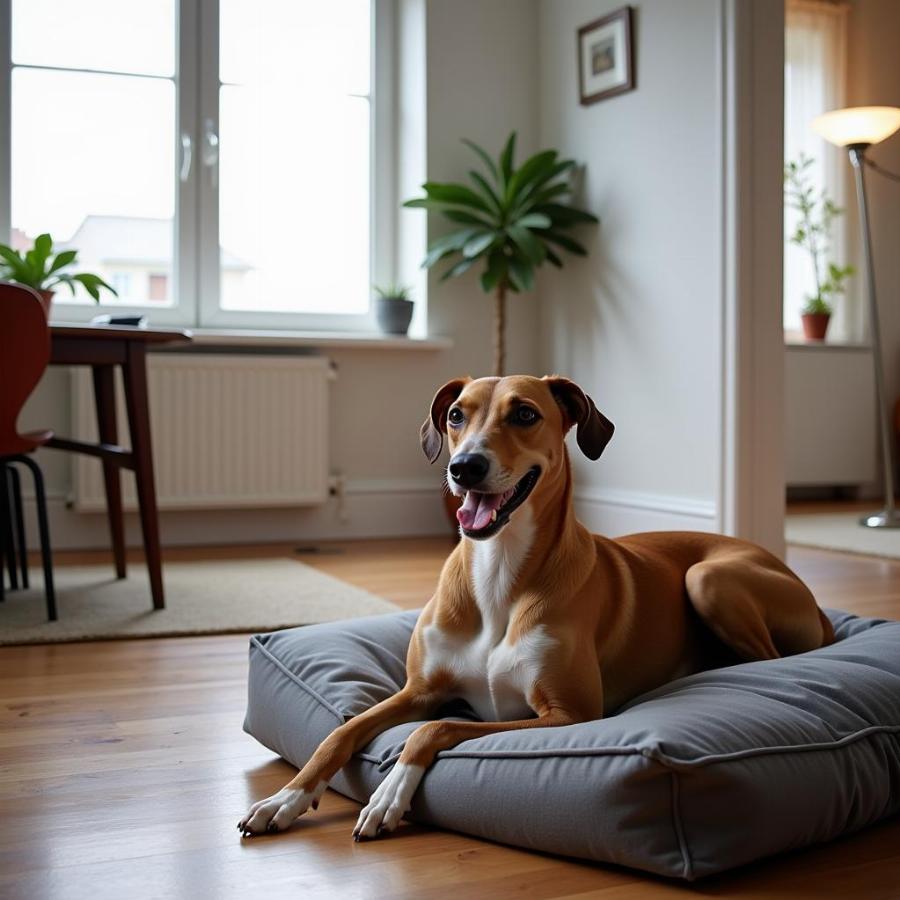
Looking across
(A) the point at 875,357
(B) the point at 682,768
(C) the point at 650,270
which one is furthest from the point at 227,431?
(B) the point at 682,768

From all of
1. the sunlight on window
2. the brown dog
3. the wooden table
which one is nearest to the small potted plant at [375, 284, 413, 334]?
the sunlight on window

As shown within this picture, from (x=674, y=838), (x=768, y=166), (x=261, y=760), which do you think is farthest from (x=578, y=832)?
(x=768, y=166)

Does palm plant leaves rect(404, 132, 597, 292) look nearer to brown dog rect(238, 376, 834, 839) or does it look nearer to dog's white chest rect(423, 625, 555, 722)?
brown dog rect(238, 376, 834, 839)

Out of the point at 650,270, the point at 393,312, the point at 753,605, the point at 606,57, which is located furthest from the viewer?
the point at 393,312

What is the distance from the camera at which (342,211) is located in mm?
5262

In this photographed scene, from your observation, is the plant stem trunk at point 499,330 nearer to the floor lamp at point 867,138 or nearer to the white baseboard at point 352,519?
the white baseboard at point 352,519

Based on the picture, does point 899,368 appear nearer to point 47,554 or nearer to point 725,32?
point 725,32

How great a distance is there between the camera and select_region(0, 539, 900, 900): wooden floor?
1454 mm

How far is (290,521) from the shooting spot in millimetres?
5070

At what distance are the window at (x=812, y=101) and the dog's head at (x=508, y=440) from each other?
17.0 feet

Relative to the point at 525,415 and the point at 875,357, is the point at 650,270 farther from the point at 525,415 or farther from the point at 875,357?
the point at 525,415

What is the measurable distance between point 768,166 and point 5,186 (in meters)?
2.88

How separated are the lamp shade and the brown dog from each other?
12.2 feet

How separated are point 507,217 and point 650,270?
70cm
